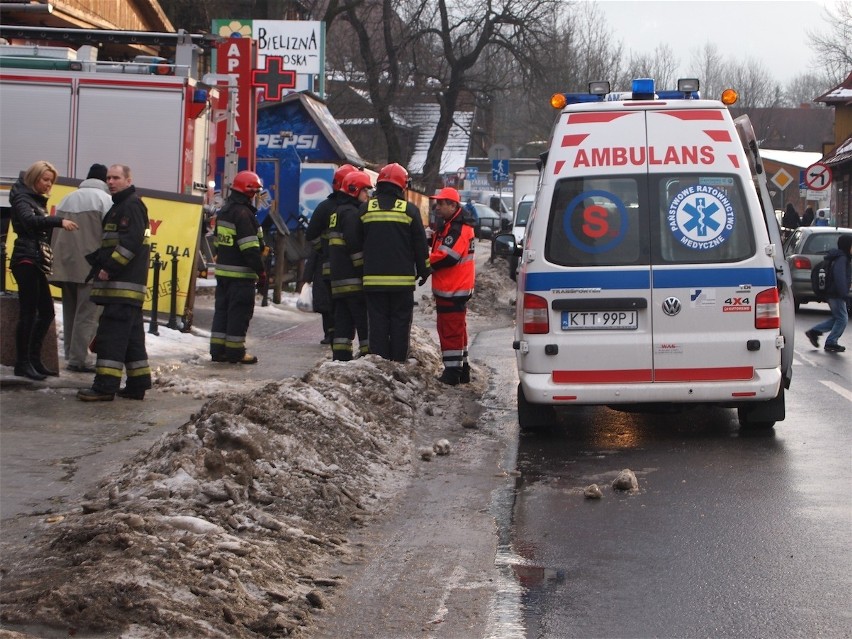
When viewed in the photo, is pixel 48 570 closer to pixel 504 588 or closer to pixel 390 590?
pixel 390 590

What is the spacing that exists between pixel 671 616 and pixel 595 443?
4.01 m

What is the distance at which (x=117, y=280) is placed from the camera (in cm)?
1021

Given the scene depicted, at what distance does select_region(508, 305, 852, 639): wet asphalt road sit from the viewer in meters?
5.21

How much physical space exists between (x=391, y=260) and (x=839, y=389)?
4.53 metres

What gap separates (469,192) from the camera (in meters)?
69.4

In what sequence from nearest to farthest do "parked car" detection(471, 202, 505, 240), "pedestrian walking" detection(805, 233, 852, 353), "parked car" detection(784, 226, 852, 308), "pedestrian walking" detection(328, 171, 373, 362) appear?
"pedestrian walking" detection(328, 171, 373, 362) → "pedestrian walking" detection(805, 233, 852, 353) → "parked car" detection(784, 226, 852, 308) → "parked car" detection(471, 202, 505, 240)

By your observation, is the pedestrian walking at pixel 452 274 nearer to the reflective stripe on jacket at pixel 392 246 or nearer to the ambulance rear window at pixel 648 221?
the reflective stripe on jacket at pixel 392 246

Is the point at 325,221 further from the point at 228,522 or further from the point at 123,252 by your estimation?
the point at 228,522

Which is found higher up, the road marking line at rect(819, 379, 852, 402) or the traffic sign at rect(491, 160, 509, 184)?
the traffic sign at rect(491, 160, 509, 184)

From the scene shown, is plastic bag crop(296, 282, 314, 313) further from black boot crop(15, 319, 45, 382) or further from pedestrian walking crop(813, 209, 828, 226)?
pedestrian walking crop(813, 209, 828, 226)

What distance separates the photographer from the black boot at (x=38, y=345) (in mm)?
10688


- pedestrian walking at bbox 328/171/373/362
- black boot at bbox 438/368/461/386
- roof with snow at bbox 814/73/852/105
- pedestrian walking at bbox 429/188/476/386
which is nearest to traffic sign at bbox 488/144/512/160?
roof with snow at bbox 814/73/852/105

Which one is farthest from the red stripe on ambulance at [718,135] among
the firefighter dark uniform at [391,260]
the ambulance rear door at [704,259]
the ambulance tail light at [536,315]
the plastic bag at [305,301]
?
the plastic bag at [305,301]

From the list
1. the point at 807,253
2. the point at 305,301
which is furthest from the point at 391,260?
the point at 807,253
